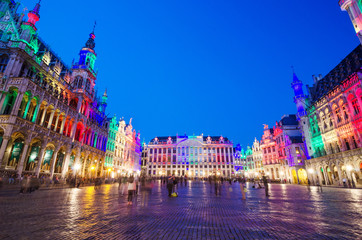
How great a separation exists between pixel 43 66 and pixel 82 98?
10733 millimetres

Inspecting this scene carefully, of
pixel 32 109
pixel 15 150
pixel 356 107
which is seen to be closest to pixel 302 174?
pixel 356 107

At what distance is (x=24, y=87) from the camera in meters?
23.2

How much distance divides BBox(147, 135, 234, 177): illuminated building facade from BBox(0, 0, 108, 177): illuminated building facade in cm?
6223

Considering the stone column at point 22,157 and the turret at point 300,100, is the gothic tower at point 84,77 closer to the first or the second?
the stone column at point 22,157

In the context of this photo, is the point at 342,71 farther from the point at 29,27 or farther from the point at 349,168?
the point at 29,27

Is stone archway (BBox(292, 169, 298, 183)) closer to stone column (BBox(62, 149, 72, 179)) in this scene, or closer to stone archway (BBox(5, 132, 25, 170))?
stone column (BBox(62, 149, 72, 179))

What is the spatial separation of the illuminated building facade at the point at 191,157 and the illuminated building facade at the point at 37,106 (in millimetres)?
62235

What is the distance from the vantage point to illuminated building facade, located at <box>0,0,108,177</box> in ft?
76.1

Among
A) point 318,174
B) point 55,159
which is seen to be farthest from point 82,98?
point 318,174

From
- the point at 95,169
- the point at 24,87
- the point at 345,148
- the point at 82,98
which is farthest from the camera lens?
the point at 95,169

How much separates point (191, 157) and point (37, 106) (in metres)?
82.5

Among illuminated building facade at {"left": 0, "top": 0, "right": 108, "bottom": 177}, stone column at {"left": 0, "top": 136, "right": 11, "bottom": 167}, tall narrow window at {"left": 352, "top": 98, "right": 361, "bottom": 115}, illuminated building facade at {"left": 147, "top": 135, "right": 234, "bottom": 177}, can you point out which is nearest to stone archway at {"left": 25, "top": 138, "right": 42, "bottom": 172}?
illuminated building facade at {"left": 0, "top": 0, "right": 108, "bottom": 177}

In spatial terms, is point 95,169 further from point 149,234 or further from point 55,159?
point 149,234

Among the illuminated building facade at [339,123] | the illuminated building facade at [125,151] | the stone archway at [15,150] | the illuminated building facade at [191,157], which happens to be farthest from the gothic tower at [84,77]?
the illuminated building facade at [191,157]
